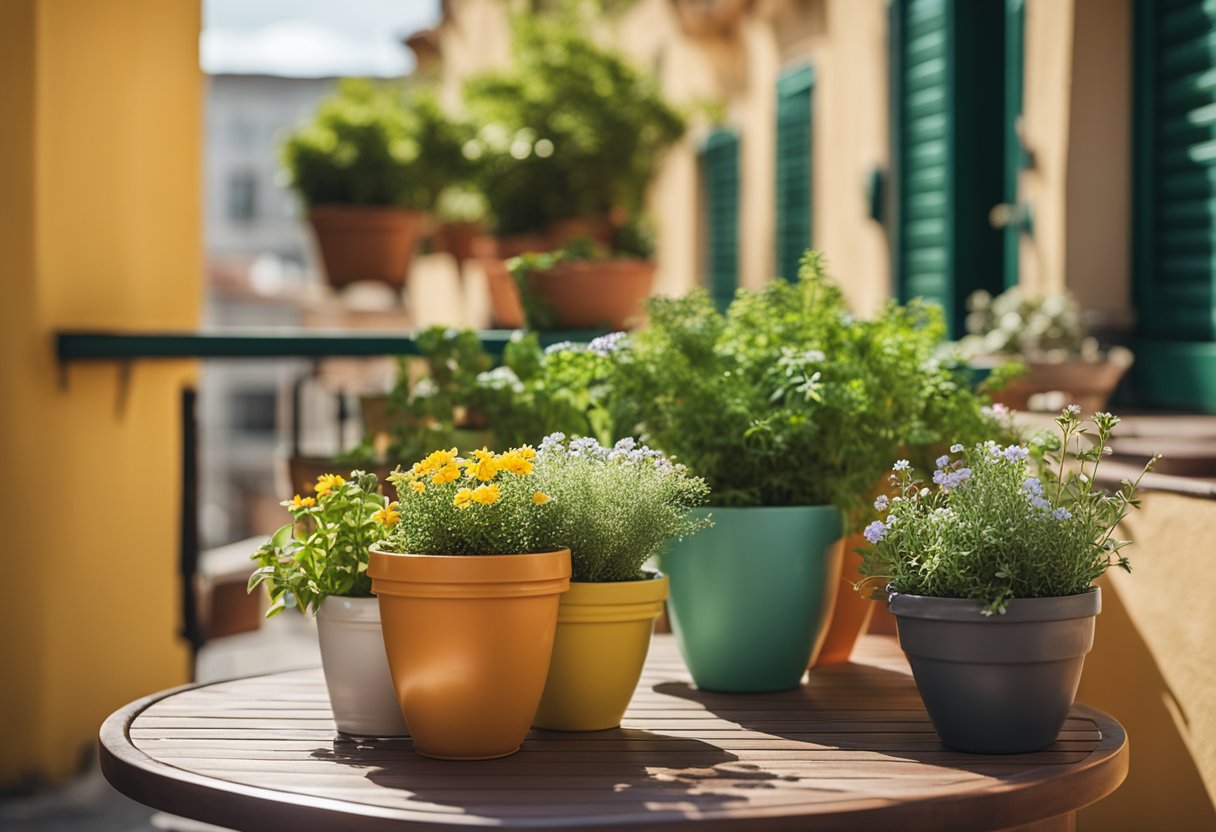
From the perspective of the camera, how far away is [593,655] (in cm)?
198

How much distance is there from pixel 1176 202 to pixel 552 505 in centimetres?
257

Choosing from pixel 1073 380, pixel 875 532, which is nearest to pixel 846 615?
pixel 875 532

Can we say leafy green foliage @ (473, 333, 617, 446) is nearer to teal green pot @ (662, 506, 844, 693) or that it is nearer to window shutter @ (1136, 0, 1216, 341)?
teal green pot @ (662, 506, 844, 693)

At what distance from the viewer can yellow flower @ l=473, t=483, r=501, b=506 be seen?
181 cm

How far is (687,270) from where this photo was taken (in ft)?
27.9

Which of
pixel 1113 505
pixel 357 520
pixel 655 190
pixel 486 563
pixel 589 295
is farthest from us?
pixel 655 190

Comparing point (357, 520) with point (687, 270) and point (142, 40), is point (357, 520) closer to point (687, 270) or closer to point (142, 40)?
point (142, 40)

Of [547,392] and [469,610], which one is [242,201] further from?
[469,610]

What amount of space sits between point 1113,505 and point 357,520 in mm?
933

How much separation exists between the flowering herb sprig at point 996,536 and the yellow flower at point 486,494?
450 millimetres

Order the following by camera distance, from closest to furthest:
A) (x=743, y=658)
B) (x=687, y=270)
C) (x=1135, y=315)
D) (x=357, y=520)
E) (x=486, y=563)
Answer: (x=486, y=563) → (x=357, y=520) → (x=743, y=658) → (x=1135, y=315) → (x=687, y=270)

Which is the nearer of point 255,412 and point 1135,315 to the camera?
point 1135,315

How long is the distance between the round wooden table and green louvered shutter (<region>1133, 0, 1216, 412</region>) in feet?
6.40

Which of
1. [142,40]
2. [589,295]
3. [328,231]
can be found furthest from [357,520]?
[328,231]
